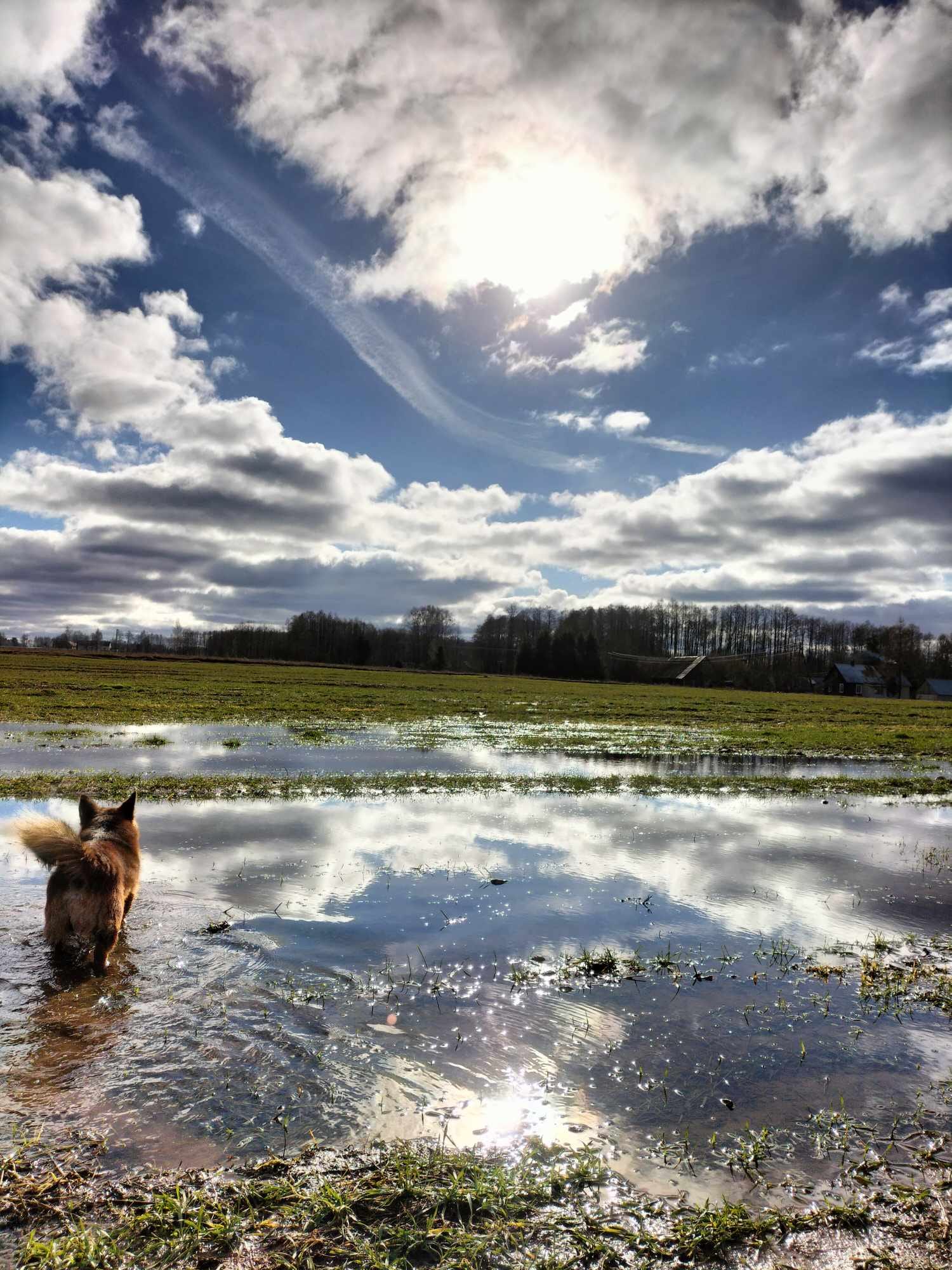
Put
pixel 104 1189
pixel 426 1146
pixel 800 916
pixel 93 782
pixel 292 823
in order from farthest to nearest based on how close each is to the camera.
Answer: pixel 93 782 < pixel 292 823 < pixel 800 916 < pixel 426 1146 < pixel 104 1189

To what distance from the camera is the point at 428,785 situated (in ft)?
51.6

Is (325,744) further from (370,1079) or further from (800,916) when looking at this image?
(370,1079)

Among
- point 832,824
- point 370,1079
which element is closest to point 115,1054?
point 370,1079

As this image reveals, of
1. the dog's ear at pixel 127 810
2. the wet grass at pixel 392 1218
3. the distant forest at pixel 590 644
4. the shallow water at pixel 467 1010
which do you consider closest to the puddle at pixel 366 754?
the shallow water at pixel 467 1010

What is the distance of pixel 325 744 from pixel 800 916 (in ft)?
57.7

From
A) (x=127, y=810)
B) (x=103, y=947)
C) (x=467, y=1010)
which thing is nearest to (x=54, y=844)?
(x=103, y=947)

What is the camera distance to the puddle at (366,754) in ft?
58.8

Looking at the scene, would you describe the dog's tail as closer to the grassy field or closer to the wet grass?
the wet grass

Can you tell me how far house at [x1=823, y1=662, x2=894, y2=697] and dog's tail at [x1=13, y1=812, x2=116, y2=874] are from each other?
430 feet

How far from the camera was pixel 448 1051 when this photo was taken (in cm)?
475

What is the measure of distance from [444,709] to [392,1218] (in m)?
38.8

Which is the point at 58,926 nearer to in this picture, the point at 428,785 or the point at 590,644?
the point at 428,785

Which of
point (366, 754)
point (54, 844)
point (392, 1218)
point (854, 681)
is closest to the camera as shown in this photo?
point (392, 1218)

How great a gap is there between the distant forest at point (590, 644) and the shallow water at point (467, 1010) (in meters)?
120
